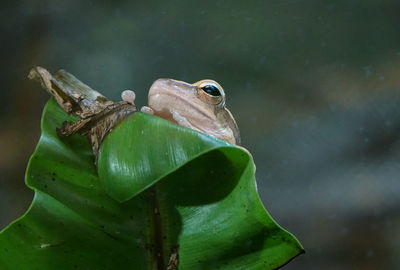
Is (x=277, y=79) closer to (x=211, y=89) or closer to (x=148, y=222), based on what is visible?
(x=211, y=89)

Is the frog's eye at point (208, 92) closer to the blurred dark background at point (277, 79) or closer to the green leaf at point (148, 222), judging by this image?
the green leaf at point (148, 222)

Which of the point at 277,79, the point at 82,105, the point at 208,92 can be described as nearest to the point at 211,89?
the point at 208,92

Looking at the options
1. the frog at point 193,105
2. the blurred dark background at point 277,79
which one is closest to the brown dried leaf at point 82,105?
the frog at point 193,105

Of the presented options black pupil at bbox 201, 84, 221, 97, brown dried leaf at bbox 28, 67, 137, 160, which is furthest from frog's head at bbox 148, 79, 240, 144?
brown dried leaf at bbox 28, 67, 137, 160

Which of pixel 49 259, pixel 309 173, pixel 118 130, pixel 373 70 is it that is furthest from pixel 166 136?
pixel 373 70

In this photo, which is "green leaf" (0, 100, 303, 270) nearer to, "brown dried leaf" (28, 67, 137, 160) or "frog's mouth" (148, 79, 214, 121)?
"brown dried leaf" (28, 67, 137, 160)

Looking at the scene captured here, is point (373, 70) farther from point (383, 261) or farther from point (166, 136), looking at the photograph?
point (166, 136)
